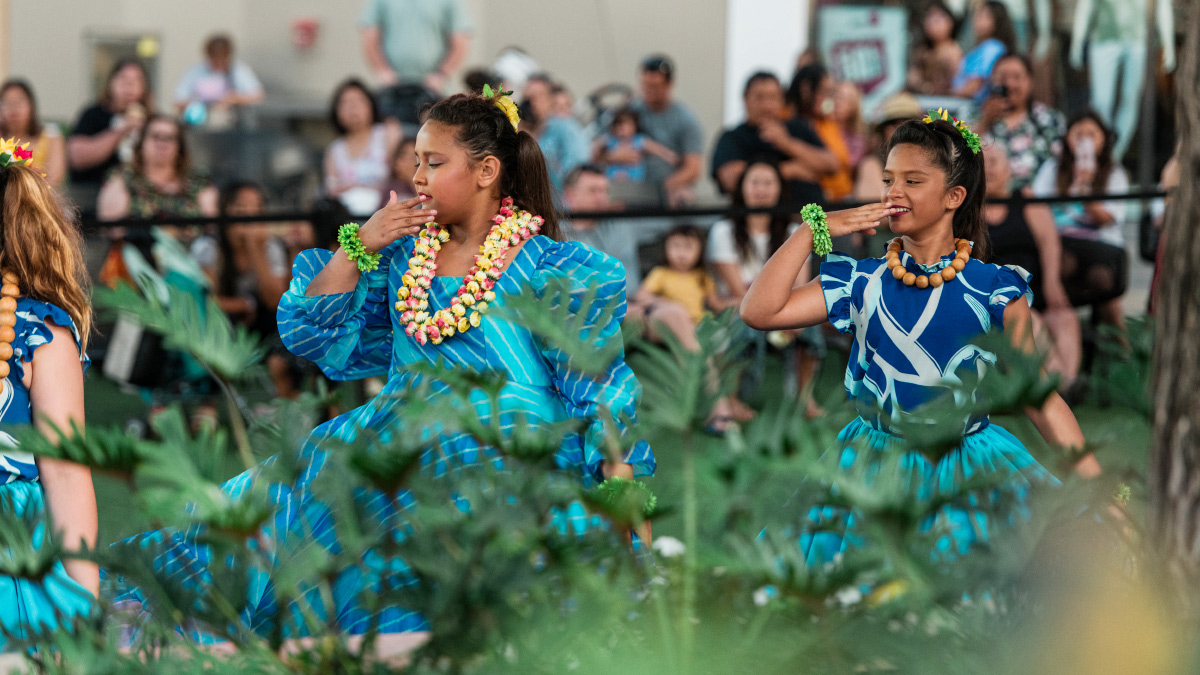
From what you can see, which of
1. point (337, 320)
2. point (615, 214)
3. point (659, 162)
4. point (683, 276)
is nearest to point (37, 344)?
point (337, 320)

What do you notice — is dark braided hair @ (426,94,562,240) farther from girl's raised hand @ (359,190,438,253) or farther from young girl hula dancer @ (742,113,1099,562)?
young girl hula dancer @ (742,113,1099,562)

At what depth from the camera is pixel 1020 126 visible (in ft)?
20.1

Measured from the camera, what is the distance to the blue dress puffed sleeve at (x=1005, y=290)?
8.96 ft

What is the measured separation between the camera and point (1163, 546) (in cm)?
137

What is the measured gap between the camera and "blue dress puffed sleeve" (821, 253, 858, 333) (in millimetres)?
2846

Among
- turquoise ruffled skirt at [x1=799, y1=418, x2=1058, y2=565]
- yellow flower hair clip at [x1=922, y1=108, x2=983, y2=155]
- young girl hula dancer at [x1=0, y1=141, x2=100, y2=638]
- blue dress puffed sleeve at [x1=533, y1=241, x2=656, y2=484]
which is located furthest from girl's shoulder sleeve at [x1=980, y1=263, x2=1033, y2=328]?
A: young girl hula dancer at [x1=0, y1=141, x2=100, y2=638]

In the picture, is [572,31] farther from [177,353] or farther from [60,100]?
[177,353]

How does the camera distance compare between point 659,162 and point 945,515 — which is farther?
point 659,162

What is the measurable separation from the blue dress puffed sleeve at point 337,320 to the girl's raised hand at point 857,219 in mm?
925

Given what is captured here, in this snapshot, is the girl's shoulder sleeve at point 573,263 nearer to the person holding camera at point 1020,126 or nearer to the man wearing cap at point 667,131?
the person holding camera at point 1020,126

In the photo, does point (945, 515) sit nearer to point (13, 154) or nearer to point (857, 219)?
point (857, 219)

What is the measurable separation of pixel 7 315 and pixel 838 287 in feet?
5.24

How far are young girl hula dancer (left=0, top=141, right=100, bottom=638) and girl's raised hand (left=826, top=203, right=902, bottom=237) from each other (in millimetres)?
1410

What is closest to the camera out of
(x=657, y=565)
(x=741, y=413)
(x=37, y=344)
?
(x=657, y=565)
